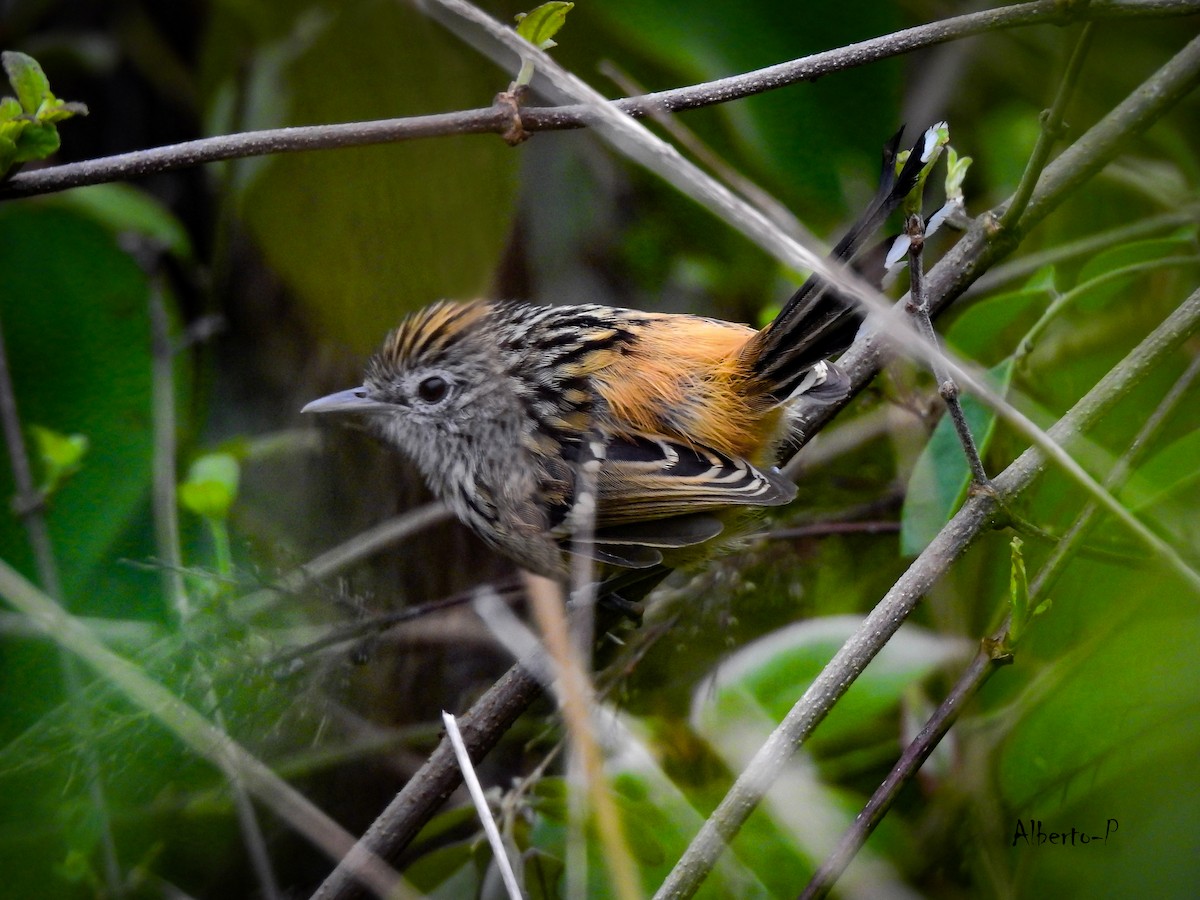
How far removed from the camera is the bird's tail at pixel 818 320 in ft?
5.90

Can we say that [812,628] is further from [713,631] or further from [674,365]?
[674,365]

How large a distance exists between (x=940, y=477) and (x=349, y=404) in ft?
→ 4.65

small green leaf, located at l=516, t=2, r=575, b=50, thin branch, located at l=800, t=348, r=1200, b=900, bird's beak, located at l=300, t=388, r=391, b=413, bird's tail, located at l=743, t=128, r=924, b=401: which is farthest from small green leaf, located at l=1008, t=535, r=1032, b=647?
bird's beak, located at l=300, t=388, r=391, b=413

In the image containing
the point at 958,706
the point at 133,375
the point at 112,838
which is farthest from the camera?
the point at 133,375

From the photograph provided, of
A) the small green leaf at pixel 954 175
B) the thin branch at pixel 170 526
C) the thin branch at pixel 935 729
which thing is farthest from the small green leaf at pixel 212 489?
the small green leaf at pixel 954 175

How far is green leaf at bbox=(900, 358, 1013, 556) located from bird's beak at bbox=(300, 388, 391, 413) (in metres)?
1.31

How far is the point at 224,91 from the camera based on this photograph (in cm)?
337

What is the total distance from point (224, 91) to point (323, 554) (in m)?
1.77

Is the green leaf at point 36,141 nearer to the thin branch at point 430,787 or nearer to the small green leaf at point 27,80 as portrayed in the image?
the small green leaf at point 27,80

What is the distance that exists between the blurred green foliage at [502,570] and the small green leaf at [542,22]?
0.78 metres

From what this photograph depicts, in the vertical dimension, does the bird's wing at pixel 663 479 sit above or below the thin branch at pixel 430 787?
above

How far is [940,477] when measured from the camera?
211 centimetres

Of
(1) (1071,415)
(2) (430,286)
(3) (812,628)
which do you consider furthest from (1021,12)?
(2) (430,286)

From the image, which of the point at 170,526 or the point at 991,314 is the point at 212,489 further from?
the point at 991,314
